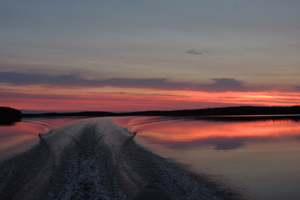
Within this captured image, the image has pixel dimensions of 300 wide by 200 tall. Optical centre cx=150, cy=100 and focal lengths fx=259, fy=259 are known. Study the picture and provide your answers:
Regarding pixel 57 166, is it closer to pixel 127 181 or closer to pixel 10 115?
pixel 127 181

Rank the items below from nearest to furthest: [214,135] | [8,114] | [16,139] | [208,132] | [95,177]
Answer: [95,177] → [16,139] → [214,135] → [208,132] → [8,114]

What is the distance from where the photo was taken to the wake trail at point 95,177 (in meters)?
8.11

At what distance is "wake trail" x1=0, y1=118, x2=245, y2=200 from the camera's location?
8.11 meters

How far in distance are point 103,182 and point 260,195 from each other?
5245 millimetres

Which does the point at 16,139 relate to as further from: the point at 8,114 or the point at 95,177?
the point at 8,114

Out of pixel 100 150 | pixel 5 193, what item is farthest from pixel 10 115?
pixel 5 193

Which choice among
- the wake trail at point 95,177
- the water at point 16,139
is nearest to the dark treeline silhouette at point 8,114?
the water at point 16,139

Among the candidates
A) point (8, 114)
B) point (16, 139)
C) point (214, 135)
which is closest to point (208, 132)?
point (214, 135)

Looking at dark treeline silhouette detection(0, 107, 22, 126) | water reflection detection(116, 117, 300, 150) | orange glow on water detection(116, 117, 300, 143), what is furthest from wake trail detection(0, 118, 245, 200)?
dark treeline silhouette detection(0, 107, 22, 126)

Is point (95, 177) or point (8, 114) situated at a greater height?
point (8, 114)

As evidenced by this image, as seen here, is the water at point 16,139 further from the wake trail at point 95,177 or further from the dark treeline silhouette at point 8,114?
the dark treeline silhouette at point 8,114

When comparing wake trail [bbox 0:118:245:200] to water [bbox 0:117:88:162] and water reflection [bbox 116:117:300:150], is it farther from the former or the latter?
water reflection [bbox 116:117:300:150]

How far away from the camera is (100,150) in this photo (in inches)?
603

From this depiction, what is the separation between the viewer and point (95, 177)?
32.2ft
